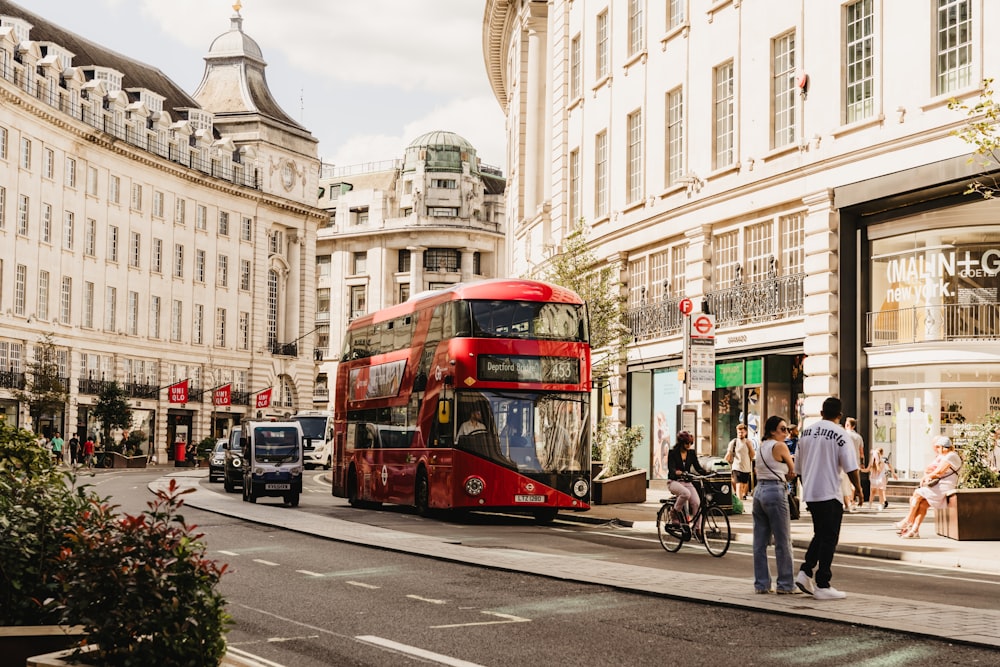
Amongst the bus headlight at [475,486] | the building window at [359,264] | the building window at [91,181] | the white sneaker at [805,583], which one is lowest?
the white sneaker at [805,583]

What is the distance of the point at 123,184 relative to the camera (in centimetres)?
8319

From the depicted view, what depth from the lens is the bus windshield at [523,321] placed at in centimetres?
2450

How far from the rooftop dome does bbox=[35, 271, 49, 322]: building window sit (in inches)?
2450

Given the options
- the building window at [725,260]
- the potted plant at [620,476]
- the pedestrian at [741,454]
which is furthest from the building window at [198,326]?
the pedestrian at [741,454]

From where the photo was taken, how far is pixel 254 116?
337 ft

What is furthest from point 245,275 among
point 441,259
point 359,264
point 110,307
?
point 441,259

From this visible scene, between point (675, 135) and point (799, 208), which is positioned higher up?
point (675, 135)

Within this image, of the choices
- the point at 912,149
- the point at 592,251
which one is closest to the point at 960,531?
A: the point at 912,149

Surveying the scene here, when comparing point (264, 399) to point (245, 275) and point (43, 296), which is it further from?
point (43, 296)

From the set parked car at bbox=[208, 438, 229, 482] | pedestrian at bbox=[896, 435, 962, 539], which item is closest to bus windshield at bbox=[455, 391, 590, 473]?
pedestrian at bbox=[896, 435, 962, 539]

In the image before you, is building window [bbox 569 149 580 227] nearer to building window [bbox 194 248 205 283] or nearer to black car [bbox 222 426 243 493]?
black car [bbox 222 426 243 493]

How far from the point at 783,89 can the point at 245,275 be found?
234 feet

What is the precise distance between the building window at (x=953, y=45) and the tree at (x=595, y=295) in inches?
441

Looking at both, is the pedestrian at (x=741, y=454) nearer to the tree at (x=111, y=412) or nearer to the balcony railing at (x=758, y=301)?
the balcony railing at (x=758, y=301)
